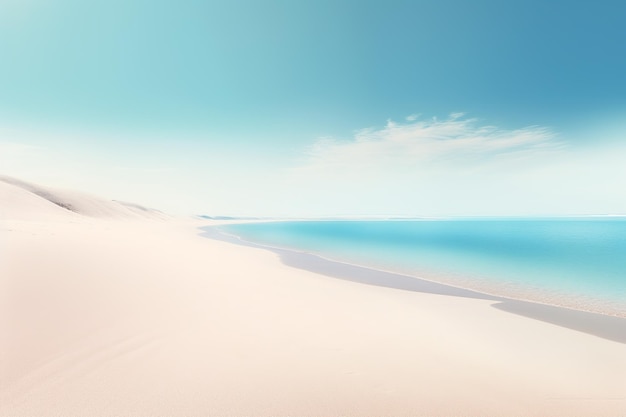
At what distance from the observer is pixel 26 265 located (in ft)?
33.6

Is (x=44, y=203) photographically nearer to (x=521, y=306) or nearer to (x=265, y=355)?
(x=265, y=355)

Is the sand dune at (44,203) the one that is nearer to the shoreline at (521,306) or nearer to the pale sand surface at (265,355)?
the pale sand surface at (265,355)

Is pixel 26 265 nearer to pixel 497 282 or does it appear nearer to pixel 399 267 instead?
pixel 399 267

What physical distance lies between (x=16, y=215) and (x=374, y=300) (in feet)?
151

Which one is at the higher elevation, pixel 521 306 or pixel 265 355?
pixel 521 306

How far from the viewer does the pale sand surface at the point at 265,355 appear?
14.5ft

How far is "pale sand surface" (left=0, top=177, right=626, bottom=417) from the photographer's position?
443 centimetres

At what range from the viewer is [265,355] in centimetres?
592

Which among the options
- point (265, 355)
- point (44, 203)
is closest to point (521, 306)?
point (265, 355)

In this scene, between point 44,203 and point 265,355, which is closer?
point 265,355

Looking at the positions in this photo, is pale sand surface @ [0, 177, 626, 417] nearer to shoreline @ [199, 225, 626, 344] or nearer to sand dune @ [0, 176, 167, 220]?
shoreline @ [199, 225, 626, 344]

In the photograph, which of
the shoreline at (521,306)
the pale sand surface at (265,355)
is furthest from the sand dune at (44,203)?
the shoreline at (521,306)

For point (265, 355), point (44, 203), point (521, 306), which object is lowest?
point (265, 355)

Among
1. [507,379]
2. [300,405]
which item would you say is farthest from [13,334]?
[507,379]
